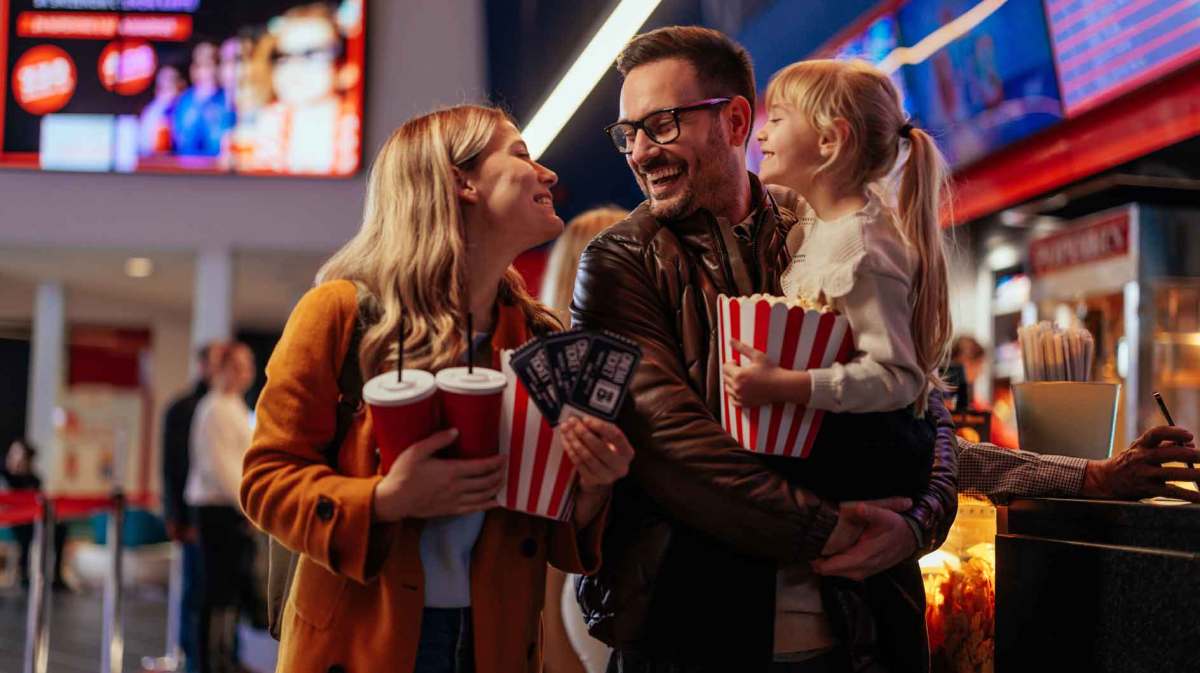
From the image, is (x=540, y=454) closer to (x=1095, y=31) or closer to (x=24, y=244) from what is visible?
(x=1095, y=31)

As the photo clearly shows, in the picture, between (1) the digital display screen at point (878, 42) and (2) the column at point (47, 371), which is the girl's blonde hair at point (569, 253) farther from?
(2) the column at point (47, 371)

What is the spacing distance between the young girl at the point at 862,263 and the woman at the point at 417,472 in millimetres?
300

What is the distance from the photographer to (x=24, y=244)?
39.7 feet

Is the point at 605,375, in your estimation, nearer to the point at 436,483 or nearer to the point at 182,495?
the point at 436,483

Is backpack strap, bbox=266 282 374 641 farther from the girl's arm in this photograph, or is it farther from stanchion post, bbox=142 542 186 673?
stanchion post, bbox=142 542 186 673

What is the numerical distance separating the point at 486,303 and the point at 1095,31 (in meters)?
4.23

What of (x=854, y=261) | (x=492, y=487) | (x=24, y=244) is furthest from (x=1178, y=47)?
(x=24, y=244)

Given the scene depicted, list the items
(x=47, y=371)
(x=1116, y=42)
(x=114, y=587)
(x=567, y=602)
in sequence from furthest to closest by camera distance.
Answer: (x=47, y=371), (x=114, y=587), (x=1116, y=42), (x=567, y=602)

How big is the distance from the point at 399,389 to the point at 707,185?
620 mm

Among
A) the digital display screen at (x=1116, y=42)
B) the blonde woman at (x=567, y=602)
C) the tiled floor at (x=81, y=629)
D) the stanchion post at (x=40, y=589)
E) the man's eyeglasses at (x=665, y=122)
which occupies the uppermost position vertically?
the digital display screen at (x=1116, y=42)

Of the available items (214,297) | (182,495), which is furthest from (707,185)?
(214,297)

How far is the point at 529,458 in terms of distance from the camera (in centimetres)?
164

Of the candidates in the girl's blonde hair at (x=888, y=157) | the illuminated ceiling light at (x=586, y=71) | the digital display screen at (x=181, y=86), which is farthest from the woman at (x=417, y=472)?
the digital display screen at (x=181, y=86)

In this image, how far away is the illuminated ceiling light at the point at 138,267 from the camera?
43.1 feet
